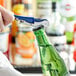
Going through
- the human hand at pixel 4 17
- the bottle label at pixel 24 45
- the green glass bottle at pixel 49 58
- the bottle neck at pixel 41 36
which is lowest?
the bottle label at pixel 24 45

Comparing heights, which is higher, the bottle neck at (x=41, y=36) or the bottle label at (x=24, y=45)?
the bottle neck at (x=41, y=36)

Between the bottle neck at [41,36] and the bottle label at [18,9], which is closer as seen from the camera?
the bottle neck at [41,36]

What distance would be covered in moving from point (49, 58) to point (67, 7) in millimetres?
437

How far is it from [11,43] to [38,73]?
6.3 inches

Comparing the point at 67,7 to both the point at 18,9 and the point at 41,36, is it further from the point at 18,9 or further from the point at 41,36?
the point at 41,36

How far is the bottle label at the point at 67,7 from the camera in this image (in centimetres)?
96

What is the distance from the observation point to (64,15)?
981 mm

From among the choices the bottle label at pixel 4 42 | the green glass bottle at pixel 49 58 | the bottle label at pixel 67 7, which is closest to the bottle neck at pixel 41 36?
the green glass bottle at pixel 49 58

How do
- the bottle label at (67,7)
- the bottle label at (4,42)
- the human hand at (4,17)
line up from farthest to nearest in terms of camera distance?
1. the bottle label at (67,7)
2. the bottle label at (4,42)
3. the human hand at (4,17)

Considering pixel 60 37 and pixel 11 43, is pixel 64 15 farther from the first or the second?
pixel 11 43

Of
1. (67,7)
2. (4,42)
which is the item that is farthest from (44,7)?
(4,42)

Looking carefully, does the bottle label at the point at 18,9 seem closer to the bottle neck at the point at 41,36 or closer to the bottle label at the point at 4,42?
the bottle label at the point at 4,42

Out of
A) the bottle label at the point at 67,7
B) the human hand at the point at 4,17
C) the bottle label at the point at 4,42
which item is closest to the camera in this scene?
the human hand at the point at 4,17

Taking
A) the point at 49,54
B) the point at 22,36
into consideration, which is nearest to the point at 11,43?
the point at 22,36
